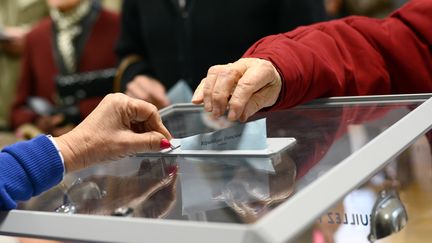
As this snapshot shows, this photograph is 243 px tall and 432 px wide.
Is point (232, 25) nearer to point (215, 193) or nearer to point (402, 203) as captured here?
point (402, 203)

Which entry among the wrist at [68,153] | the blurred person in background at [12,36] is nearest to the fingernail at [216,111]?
the wrist at [68,153]

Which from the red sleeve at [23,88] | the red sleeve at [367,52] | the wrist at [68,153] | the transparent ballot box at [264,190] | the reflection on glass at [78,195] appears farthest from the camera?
the red sleeve at [23,88]

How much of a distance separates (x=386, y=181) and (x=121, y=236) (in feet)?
2.09

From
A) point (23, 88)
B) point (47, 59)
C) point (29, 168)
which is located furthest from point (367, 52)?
point (23, 88)

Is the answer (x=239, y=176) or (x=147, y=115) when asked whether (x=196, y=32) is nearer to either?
(x=147, y=115)

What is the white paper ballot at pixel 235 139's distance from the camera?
778 mm

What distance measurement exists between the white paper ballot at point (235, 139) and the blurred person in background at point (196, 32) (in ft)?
1.96

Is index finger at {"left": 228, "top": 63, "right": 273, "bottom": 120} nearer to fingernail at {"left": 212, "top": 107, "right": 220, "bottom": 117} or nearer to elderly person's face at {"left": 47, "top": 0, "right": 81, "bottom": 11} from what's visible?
fingernail at {"left": 212, "top": 107, "right": 220, "bottom": 117}

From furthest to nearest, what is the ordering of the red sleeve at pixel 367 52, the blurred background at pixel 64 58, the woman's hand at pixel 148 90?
1. the blurred background at pixel 64 58
2. the woman's hand at pixel 148 90
3. the red sleeve at pixel 367 52

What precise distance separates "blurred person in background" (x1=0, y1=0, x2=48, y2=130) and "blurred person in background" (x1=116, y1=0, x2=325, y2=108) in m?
1.20

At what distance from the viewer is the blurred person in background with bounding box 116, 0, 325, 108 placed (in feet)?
4.72

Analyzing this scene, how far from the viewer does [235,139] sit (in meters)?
0.79

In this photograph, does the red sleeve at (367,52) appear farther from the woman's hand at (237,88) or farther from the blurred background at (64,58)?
the blurred background at (64,58)

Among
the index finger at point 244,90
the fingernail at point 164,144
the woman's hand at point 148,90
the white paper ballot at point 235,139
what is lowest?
the woman's hand at point 148,90
